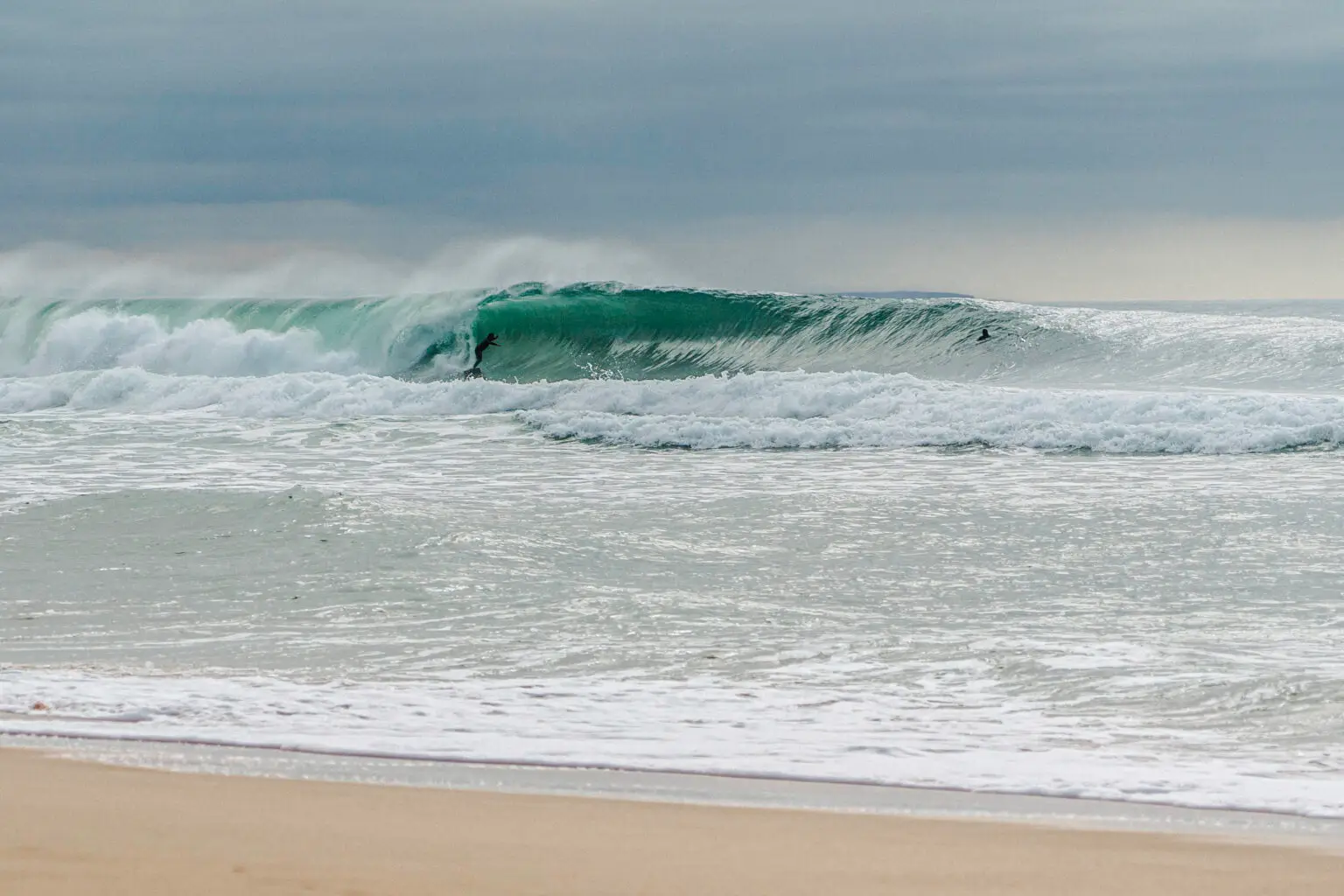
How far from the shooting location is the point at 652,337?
24.4 metres

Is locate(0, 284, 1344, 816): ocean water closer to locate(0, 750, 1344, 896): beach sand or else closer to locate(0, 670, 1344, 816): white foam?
locate(0, 670, 1344, 816): white foam

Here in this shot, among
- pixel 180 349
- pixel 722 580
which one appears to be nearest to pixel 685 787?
pixel 722 580

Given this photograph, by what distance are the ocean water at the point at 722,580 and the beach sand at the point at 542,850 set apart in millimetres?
482

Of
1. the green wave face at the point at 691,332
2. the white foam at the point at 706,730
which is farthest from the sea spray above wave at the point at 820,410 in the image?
the white foam at the point at 706,730

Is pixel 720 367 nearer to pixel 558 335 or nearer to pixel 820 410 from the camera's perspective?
pixel 558 335

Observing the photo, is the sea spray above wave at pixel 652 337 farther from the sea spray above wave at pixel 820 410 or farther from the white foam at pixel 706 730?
the white foam at pixel 706 730

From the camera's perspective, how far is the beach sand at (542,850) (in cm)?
287

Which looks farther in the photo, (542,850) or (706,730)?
(706,730)

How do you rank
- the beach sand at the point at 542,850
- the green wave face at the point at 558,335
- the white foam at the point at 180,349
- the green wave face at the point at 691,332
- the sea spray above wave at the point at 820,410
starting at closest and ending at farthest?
the beach sand at the point at 542,850 < the sea spray above wave at the point at 820,410 < the green wave face at the point at 691,332 < the green wave face at the point at 558,335 < the white foam at the point at 180,349

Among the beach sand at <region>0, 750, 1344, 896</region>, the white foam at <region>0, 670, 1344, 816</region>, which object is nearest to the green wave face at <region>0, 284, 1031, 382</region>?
the white foam at <region>0, 670, 1344, 816</region>

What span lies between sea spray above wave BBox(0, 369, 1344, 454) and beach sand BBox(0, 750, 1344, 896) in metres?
9.59

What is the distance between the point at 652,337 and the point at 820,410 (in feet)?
31.6

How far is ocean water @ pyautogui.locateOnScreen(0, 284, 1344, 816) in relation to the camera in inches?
171

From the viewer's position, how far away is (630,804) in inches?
139
